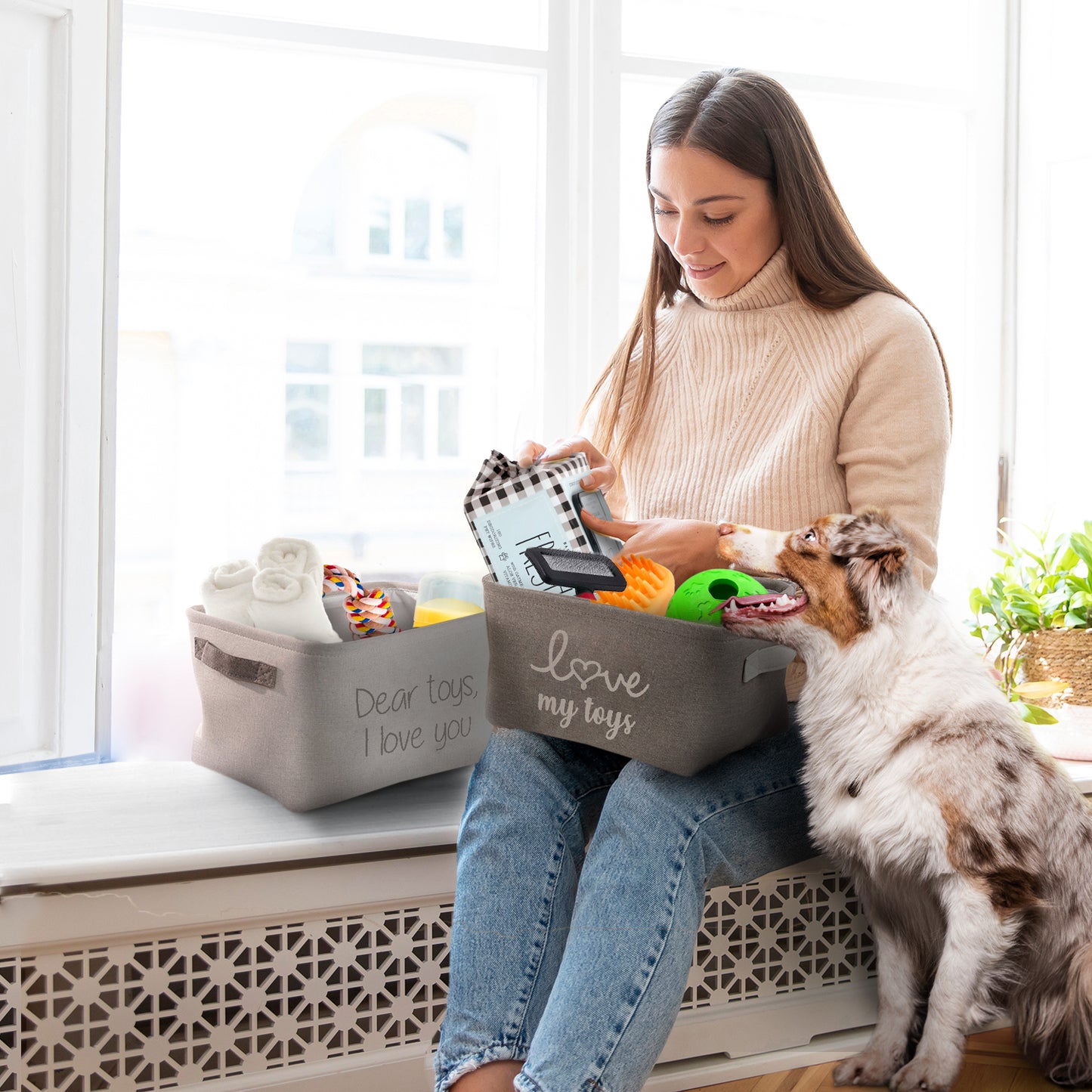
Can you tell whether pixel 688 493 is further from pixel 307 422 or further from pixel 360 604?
pixel 307 422

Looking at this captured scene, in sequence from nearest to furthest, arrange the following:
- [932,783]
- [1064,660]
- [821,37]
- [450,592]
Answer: [932,783] → [450,592] → [1064,660] → [821,37]

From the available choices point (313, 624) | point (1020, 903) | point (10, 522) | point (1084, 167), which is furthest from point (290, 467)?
point (1084, 167)

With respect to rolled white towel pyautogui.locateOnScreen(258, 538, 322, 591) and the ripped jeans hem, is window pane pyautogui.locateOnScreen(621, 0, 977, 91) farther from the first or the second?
the ripped jeans hem

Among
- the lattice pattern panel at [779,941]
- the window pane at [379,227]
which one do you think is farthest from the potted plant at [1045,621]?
the window pane at [379,227]

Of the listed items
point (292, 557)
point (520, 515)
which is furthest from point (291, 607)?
point (520, 515)

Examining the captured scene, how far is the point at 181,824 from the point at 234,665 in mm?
187

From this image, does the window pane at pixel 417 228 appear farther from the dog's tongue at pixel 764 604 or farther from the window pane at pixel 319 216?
the dog's tongue at pixel 764 604

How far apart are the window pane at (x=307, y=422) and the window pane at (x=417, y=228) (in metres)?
0.29

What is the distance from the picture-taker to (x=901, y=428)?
47.4 inches

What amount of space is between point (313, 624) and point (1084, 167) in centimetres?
180

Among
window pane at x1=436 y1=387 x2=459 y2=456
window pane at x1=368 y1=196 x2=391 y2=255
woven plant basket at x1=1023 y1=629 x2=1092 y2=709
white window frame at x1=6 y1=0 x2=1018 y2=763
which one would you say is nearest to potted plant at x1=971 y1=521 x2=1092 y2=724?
woven plant basket at x1=1023 y1=629 x2=1092 y2=709

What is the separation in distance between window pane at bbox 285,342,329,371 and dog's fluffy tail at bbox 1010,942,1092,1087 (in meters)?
1.37

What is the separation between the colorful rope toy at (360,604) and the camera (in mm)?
1232

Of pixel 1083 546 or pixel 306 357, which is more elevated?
pixel 306 357
